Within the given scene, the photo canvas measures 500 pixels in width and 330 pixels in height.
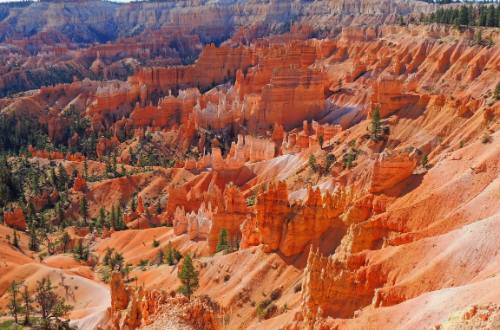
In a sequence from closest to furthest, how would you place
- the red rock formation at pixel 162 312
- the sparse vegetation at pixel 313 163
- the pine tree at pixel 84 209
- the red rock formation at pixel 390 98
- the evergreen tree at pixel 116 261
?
the red rock formation at pixel 162 312 < the evergreen tree at pixel 116 261 < the sparse vegetation at pixel 313 163 < the red rock formation at pixel 390 98 < the pine tree at pixel 84 209

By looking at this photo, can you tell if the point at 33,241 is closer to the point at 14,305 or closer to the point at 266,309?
the point at 14,305

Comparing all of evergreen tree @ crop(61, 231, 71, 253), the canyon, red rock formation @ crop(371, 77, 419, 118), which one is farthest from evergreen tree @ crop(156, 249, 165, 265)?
red rock formation @ crop(371, 77, 419, 118)

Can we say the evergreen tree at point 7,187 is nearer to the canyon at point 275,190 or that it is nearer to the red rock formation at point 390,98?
the canyon at point 275,190

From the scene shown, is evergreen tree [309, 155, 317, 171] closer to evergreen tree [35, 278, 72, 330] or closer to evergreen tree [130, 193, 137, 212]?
evergreen tree [130, 193, 137, 212]

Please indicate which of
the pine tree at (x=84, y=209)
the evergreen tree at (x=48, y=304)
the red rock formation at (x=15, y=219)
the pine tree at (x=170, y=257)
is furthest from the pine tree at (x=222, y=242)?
the red rock formation at (x=15, y=219)

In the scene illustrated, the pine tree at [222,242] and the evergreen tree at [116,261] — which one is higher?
the pine tree at [222,242]

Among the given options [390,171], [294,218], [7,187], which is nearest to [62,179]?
[7,187]
